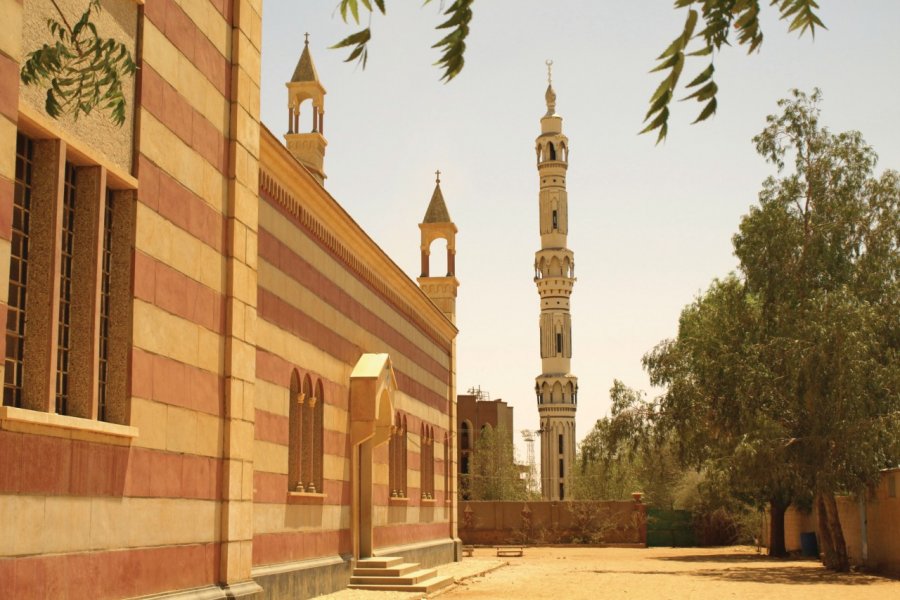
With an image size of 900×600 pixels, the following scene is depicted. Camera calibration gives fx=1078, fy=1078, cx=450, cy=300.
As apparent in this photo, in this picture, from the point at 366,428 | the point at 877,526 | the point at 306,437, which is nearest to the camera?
the point at 306,437

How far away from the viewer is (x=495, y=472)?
63094 millimetres

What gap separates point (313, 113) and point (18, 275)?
18.5 m

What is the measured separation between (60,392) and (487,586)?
47.8 ft

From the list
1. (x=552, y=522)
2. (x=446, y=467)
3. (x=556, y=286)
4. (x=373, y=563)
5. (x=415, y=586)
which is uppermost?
(x=556, y=286)

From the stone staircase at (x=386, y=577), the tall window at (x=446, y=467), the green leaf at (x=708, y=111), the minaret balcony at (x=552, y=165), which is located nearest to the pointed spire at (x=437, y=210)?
the tall window at (x=446, y=467)

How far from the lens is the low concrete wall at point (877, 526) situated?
2367 centimetres

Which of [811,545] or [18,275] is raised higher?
[18,275]

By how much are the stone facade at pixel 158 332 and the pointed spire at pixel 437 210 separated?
12552 mm

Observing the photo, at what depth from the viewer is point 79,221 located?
27.2ft

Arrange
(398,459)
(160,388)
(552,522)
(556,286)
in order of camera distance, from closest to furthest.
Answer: (160,388) < (398,459) < (552,522) < (556,286)

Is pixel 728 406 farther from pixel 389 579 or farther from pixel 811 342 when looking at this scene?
pixel 389 579

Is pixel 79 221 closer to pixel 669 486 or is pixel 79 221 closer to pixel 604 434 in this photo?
pixel 604 434

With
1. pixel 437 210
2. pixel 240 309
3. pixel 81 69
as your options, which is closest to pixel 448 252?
pixel 437 210

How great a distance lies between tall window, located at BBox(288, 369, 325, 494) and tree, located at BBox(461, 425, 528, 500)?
4596 cm
